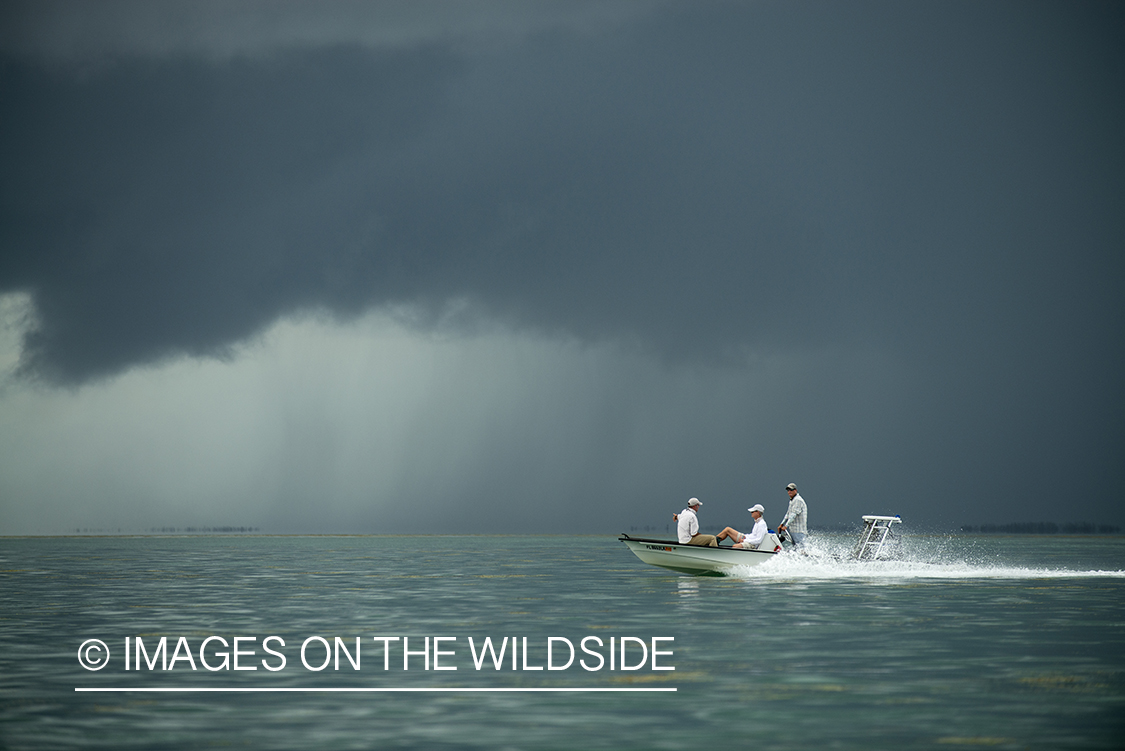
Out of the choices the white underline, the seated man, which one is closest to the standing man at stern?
the seated man

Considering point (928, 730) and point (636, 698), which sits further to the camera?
point (636, 698)

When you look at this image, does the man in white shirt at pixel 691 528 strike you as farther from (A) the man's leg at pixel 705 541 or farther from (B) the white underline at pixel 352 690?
(B) the white underline at pixel 352 690

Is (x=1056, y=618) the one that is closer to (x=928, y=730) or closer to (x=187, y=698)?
(x=928, y=730)

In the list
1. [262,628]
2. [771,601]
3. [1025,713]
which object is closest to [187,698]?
[262,628]

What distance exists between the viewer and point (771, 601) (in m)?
33.5

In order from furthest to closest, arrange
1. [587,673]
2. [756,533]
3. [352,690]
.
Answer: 1. [756,533]
2. [587,673]
3. [352,690]

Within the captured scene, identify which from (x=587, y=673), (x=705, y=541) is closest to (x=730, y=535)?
(x=705, y=541)

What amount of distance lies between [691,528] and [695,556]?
1.13 m

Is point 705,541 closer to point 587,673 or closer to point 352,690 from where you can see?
point 587,673

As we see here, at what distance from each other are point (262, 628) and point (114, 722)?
1132cm

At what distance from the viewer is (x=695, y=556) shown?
41.7 meters

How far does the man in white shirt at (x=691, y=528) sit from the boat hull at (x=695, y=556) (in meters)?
0.28

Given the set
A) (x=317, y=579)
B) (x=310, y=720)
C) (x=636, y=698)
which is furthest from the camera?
(x=317, y=579)

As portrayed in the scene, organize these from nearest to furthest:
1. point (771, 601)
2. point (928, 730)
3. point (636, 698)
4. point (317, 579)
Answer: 1. point (928, 730)
2. point (636, 698)
3. point (771, 601)
4. point (317, 579)
